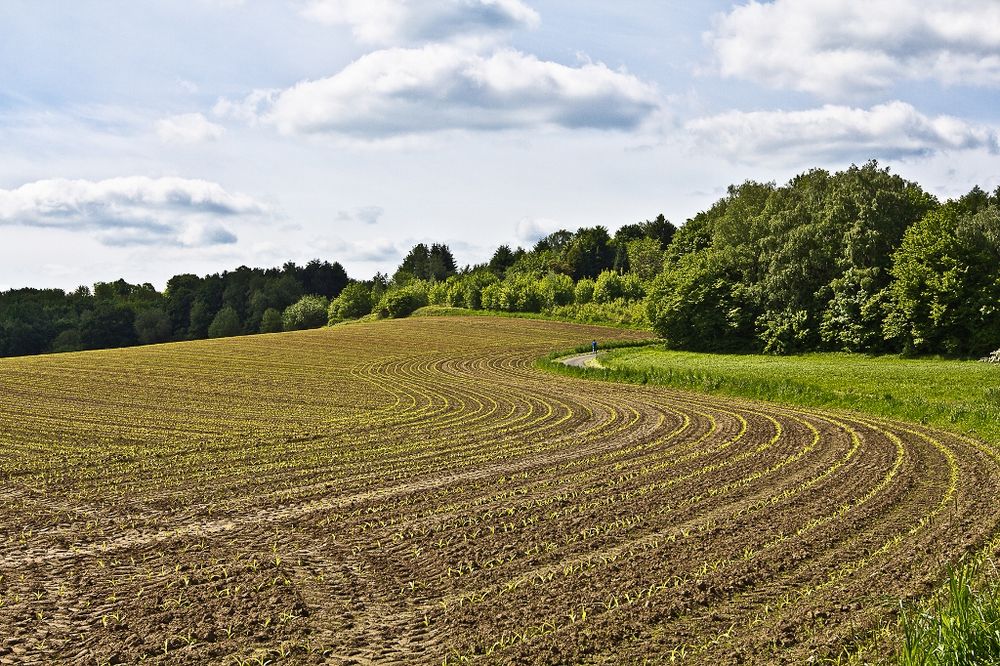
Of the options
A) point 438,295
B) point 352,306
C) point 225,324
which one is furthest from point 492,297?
point 225,324

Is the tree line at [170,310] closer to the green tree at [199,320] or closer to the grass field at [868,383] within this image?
the green tree at [199,320]

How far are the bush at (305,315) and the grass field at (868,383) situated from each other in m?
85.6

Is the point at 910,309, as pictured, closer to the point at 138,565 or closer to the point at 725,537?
the point at 725,537

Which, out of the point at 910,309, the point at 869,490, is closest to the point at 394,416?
the point at 869,490

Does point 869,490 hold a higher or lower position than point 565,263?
lower

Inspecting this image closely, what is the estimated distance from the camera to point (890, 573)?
10359mm

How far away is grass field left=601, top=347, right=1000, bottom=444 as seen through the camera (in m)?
24.6

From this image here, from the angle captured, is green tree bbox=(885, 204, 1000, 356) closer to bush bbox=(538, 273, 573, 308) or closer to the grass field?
the grass field

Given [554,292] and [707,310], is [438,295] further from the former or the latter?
[707,310]

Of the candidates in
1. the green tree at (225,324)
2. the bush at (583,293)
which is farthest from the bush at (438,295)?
the green tree at (225,324)

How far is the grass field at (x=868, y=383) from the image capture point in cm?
2458

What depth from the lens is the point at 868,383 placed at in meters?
33.6

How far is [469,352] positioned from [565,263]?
292 feet

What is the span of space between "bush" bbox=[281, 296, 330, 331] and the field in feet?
338
